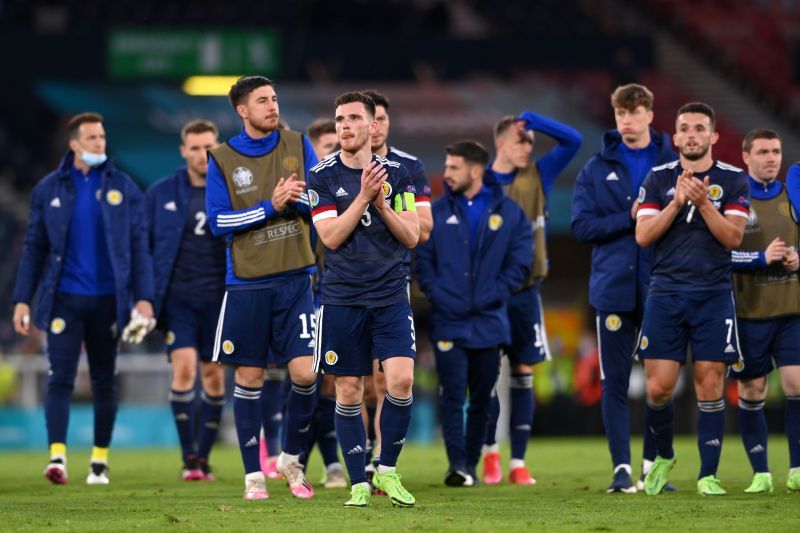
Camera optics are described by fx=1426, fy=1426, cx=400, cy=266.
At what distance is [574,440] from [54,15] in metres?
15.0

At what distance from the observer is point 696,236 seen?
30.3ft

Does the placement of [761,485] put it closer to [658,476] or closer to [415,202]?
[658,476]

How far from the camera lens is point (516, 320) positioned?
1124 cm

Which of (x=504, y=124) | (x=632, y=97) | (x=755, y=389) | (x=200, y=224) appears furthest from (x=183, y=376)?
(x=755, y=389)

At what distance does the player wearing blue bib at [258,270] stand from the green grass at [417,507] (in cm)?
61

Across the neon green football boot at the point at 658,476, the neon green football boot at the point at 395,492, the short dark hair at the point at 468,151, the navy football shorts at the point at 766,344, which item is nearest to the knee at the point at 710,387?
the neon green football boot at the point at 658,476

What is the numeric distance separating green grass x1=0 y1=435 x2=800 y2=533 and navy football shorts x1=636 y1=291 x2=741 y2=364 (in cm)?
92

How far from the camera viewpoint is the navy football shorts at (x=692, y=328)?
916 centimetres

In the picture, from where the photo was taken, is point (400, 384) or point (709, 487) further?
point (709, 487)

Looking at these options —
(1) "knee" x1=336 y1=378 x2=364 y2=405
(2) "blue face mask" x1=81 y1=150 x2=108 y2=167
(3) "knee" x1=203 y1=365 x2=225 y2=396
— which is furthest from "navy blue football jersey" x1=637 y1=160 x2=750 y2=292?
(2) "blue face mask" x1=81 y1=150 x2=108 y2=167

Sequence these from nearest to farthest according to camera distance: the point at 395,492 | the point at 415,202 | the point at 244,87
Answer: the point at 395,492 < the point at 415,202 < the point at 244,87

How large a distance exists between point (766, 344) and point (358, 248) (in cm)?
323

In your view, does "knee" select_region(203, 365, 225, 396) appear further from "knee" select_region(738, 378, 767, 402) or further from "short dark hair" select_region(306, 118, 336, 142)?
"knee" select_region(738, 378, 767, 402)

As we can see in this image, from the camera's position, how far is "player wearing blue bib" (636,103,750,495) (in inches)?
361
